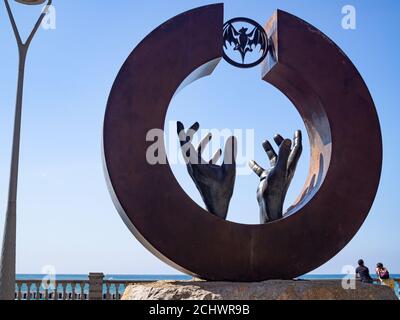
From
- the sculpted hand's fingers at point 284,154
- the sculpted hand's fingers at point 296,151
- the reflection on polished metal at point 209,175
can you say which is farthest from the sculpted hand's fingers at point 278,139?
the reflection on polished metal at point 209,175

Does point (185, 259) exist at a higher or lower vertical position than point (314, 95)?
lower

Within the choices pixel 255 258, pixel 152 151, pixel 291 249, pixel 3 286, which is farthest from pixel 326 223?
A: pixel 3 286

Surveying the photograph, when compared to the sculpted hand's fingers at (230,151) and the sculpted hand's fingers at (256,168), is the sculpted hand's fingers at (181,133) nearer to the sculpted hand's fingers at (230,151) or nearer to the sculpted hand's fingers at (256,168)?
the sculpted hand's fingers at (230,151)

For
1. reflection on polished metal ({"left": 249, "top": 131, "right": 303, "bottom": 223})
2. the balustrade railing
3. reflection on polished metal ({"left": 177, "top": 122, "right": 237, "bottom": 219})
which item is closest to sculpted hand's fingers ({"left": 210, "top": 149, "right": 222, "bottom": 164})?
reflection on polished metal ({"left": 177, "top": 122, "right": 237, "bottom": 219})

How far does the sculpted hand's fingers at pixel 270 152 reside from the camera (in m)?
9.69

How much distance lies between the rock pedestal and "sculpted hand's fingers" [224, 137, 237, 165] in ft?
6.22

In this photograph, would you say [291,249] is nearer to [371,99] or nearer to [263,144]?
[263,144]

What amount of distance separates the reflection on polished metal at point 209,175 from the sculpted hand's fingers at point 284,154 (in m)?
0.75

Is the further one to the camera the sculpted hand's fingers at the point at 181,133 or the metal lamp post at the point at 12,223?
the metal lamp post at the point at 12,223
